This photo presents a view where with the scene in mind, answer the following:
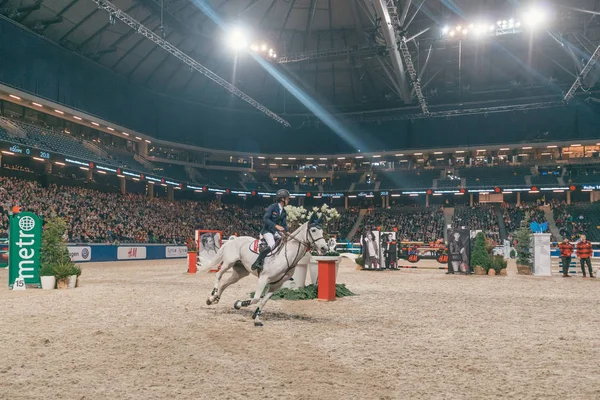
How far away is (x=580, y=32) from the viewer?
138 feet

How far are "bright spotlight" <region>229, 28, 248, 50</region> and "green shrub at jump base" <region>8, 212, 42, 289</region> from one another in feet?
84.1

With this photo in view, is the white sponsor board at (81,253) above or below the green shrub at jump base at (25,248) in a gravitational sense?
below

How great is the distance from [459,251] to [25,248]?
69.4ft

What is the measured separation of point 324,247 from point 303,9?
4210 cm

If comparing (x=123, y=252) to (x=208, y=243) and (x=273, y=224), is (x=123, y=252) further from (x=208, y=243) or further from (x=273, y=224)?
(x=273, y=224)

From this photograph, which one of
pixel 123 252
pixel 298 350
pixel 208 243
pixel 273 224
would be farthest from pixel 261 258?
pixel 123 252

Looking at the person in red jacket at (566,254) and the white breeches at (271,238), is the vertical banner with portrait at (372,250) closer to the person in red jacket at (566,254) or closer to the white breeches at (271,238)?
the person in red jacket at (566,254)

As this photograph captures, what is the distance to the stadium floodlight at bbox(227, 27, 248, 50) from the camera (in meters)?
37.2

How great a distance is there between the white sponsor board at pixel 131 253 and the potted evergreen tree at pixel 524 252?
2823 cm

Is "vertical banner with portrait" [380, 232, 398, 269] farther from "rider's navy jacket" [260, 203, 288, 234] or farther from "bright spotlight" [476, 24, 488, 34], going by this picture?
"rider's navy jacket" [260, 203, 288, 234]

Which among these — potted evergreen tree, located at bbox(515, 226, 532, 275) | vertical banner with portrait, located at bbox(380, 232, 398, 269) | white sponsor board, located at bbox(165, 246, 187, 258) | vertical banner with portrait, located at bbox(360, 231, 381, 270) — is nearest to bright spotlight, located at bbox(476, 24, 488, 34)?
potted evergreen tree, located at bbox(515, 226, 532, 275)

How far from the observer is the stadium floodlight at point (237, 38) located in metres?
37.2

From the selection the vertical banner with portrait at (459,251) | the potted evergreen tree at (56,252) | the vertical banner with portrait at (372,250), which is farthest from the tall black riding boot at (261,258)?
the vertical banner with portrait at (372,250)

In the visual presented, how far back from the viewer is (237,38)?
123ft
